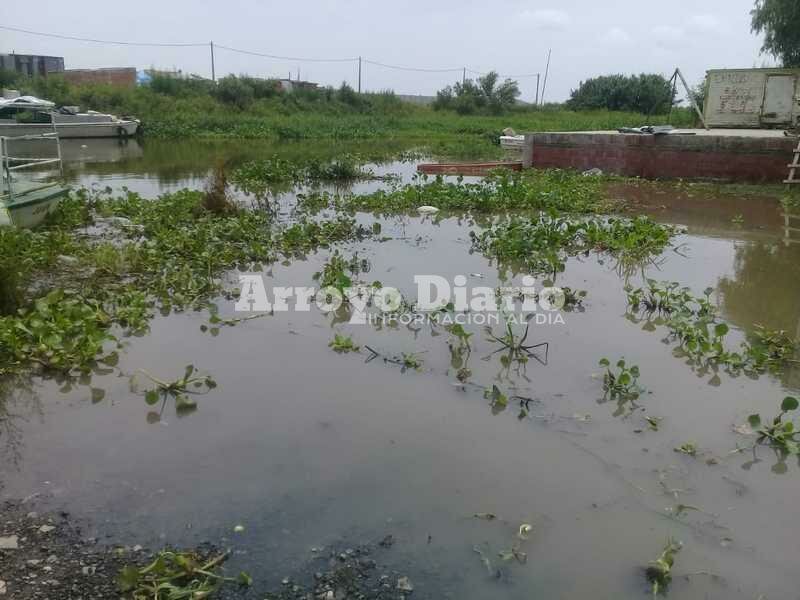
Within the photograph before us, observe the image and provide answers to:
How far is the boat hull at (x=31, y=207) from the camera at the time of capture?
6.83 meters

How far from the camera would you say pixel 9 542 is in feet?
8.91

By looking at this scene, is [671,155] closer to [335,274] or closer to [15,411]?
[335,274]

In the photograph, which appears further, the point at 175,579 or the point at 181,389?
the point at 181,389

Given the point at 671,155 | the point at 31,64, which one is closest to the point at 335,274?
the point at 671,155

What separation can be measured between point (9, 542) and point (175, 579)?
31.5 inches

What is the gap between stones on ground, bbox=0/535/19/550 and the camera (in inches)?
106

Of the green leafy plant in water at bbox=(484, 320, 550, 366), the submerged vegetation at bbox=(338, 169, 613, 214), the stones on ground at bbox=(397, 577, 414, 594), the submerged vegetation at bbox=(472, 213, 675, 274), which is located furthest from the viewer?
the submerged vegetation at bbox=(338, 169, 613, 214)

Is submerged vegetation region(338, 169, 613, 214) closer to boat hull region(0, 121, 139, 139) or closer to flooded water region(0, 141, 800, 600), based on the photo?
flooded water region(0, 141, 800, 600)

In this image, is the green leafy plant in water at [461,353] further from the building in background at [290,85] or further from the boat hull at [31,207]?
the building in background at [290,85]

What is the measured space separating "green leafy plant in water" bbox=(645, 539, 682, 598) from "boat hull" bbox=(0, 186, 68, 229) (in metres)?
6.70

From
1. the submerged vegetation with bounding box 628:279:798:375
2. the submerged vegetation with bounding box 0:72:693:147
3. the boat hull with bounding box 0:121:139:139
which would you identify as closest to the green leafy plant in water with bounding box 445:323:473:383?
the submerged vegetation with bounding box 628:279:798:375

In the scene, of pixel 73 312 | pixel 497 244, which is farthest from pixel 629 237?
pixel 73 312

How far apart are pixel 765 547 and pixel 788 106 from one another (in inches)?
615

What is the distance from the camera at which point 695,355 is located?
469 centimetres
